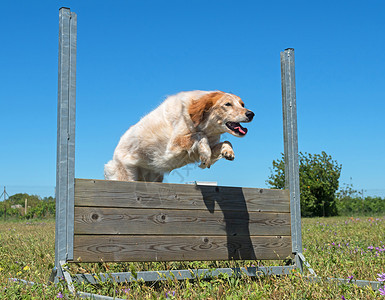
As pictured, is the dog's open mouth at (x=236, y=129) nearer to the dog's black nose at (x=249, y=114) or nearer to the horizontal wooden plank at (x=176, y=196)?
the dog's black nose at (x=249, y=114)

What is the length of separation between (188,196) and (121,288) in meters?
1.00

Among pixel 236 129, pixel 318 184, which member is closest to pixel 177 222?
pixel 236 129

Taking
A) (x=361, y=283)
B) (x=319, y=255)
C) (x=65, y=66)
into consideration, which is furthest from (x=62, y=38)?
(x=319, y=255)

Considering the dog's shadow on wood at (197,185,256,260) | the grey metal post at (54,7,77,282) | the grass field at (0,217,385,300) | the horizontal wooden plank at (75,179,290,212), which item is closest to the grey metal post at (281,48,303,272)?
the horizontal wooden plank at (75,179,290,212)

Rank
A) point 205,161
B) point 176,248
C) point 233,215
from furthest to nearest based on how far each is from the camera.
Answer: point 233,215, point 205,161, point 176,248

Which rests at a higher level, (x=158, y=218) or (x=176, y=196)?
(x=176, y=196)

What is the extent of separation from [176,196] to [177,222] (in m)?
0.24

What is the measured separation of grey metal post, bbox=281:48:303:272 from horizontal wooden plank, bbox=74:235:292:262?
0.16 metres

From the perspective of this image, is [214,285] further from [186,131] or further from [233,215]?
[186,131]

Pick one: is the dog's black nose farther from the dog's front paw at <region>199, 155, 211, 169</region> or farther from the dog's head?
the dog's front paw at <region>199, 155, 211, 169</region>

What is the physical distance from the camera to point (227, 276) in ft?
12.5

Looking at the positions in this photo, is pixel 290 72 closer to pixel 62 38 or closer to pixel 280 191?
pixel 280 191

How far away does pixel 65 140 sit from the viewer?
11.0 ft

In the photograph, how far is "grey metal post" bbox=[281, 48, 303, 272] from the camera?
15.0ft
